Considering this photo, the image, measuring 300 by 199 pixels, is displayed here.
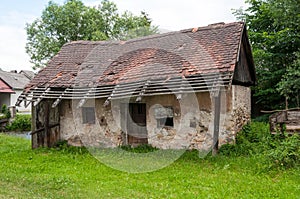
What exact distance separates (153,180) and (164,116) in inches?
149

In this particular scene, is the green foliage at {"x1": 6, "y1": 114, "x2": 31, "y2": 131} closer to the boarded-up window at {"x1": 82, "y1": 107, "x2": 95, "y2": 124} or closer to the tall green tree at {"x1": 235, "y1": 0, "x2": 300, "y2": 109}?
the boarded-up window at {"x1": 82, "y1": 107, "x2": 95, "y2": 124}

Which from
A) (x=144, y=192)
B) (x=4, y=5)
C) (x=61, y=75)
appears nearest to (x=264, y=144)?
(x=144, y=192)

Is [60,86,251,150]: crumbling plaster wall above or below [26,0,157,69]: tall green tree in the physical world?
below

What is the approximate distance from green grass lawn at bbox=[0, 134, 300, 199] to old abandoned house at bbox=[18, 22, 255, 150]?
157cm

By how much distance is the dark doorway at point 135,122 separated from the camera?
1112 centimetres

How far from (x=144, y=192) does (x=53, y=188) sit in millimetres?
1942

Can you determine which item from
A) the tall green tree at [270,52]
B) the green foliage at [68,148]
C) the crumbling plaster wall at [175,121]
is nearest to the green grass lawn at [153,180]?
the crumbling plaster wall at [175,121]

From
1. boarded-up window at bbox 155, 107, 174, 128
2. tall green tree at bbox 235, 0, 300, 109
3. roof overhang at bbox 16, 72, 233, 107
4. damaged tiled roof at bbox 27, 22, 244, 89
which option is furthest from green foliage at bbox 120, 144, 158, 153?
tall green tree at bbox 235, 0, 300, 109

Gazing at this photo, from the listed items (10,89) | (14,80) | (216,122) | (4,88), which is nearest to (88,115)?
(216,122)

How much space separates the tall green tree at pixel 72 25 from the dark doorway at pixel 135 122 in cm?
1657

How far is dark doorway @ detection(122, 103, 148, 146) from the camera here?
11117 millimetres

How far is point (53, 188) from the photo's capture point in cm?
634

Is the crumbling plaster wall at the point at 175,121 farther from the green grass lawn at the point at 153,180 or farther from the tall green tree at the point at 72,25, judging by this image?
the tall green tree at the point at 72,25

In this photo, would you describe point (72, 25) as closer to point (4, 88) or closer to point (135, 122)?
point (4, 88)
